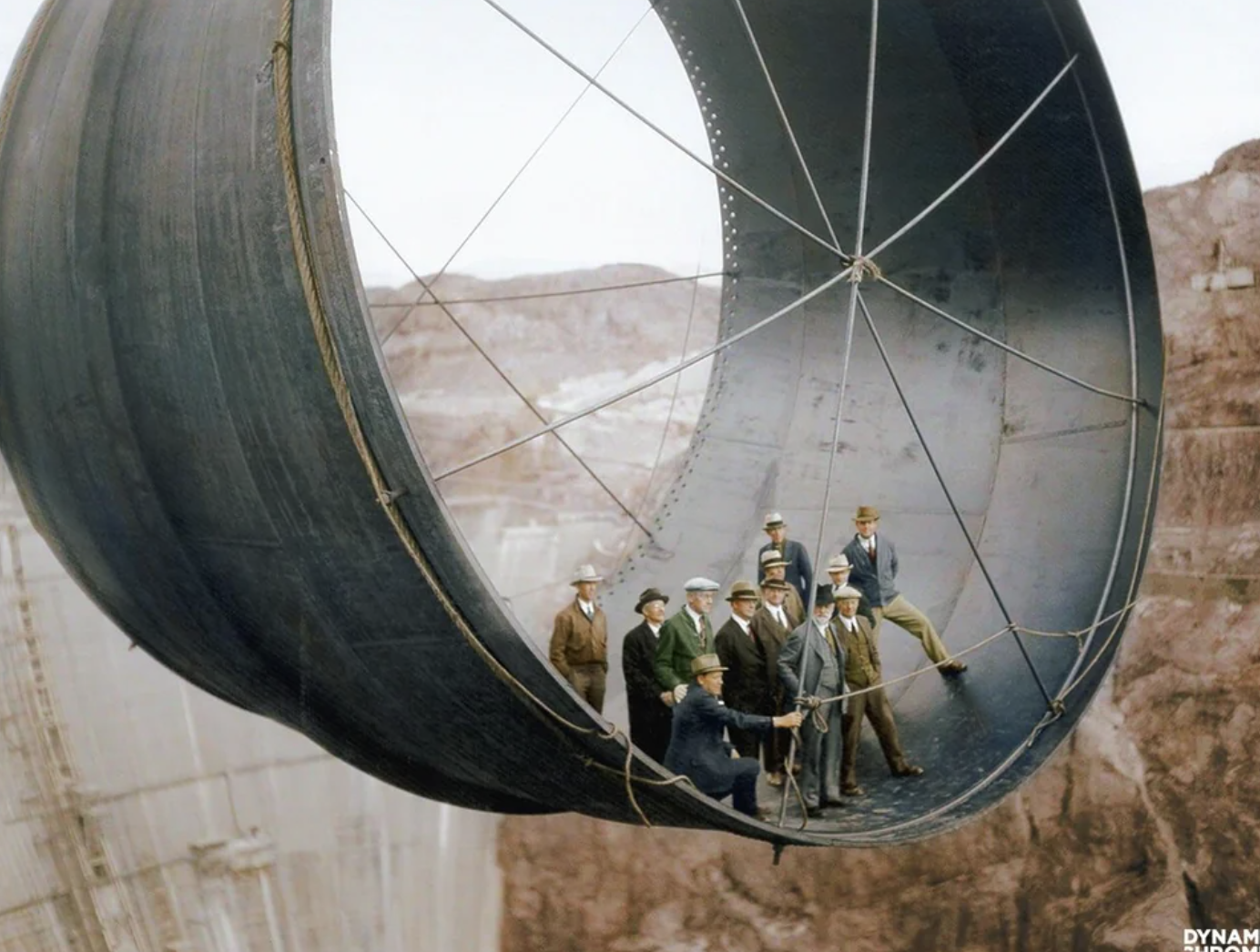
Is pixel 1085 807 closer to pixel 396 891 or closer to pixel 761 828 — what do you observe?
pixel 396 891

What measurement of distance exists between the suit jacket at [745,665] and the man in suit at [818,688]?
0.06 metres

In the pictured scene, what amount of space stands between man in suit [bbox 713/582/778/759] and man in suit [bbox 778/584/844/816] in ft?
0.22

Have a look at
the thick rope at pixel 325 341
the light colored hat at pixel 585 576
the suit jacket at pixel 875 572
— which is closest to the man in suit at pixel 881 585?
the suit jacket at pixel 875 572

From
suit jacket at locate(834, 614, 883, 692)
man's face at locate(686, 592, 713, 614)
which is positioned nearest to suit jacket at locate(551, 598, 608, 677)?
man's face at locate(686, 592, 713, 614)

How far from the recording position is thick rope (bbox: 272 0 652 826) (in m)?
2.12

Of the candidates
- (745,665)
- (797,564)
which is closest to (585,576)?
(745,665)

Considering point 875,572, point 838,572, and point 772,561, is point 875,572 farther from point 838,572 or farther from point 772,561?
point 772,561

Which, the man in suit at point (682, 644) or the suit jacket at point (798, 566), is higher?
the suit jacket at point (798, 566)

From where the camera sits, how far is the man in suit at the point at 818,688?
3281 millimetres

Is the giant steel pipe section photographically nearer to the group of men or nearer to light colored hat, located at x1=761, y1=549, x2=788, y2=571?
the group of men

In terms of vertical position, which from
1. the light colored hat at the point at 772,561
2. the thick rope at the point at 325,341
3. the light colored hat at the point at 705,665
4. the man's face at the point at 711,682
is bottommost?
the man's face at the point at 711,682

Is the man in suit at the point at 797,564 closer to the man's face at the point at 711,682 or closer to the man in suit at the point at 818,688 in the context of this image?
the man in suit at the point at 818,688

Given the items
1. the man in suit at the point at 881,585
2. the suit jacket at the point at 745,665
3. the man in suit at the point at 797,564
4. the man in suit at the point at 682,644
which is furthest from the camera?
the man in suit at the point at 797,564

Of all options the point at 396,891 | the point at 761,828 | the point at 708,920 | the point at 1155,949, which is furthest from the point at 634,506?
the point at 761,828
